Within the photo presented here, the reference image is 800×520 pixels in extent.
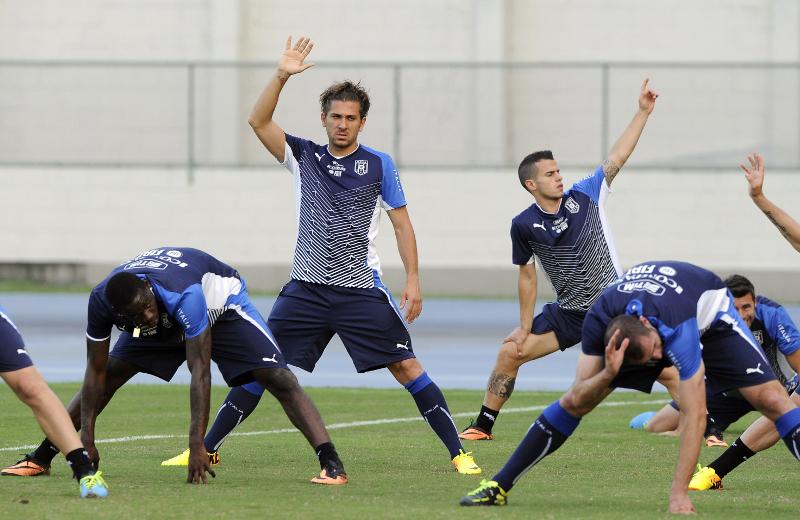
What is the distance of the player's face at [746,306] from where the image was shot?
373 inches

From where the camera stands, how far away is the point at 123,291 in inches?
301

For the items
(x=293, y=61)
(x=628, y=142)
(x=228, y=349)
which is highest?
(x=293, y=61)

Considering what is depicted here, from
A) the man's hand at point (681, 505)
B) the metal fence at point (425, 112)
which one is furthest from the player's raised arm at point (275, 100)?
the metal fence at point (425, 112)

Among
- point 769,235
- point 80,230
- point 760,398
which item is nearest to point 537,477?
point 760,398

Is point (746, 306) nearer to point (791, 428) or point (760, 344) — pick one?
point (760, 344)

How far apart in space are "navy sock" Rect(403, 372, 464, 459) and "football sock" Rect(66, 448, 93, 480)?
7.31ft

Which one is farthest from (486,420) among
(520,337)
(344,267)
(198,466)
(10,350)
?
(10,350)

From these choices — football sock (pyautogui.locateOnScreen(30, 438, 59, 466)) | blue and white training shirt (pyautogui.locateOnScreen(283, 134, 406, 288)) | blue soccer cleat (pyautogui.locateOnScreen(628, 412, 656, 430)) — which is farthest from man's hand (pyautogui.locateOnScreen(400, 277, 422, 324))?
blue soccer cleat (pyautogui.locateOnScreen(628, 412, 656, 430))

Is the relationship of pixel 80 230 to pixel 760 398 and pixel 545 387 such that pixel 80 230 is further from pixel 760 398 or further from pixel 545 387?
pixel 760 398

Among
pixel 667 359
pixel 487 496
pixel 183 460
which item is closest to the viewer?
pixel 667 359

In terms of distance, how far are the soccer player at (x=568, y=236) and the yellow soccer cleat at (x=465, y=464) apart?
6.42 feet

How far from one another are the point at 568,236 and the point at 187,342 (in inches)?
129

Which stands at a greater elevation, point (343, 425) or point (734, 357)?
point (734, 357)

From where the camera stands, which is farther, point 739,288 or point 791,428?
point 739,288
